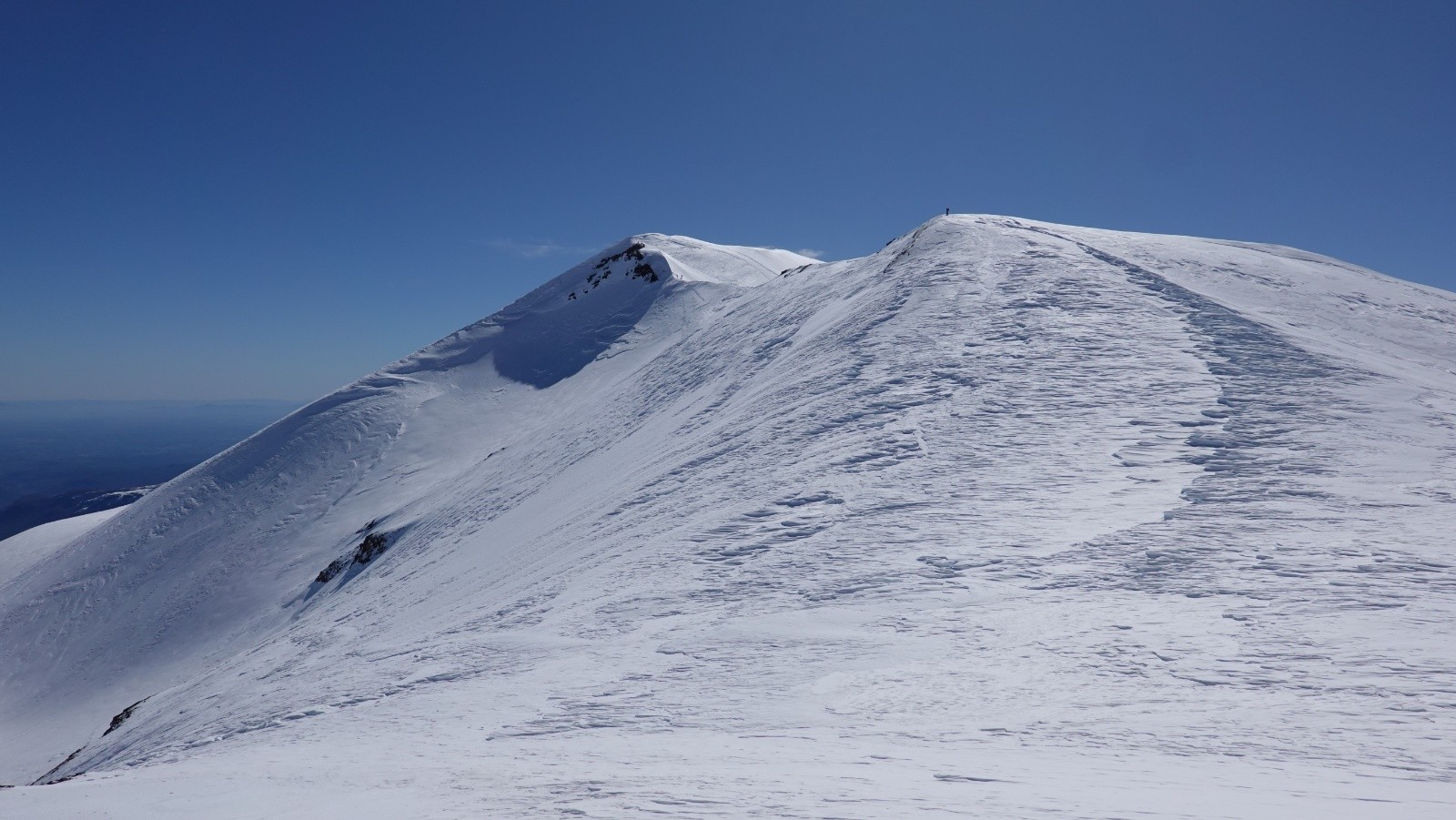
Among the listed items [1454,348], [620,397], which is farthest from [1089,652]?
[620,397]

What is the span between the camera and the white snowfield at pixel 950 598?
4.89m

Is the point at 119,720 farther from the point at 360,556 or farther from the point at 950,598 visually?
the point at 950,598

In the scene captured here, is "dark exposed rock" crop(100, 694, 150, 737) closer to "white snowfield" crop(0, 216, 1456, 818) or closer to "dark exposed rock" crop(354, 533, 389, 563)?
"white snowfield" crop(0, 216, 1456, 818)

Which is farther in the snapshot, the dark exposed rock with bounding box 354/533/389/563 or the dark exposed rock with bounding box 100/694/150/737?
the dark exposed rock with bounding box 354/533/389/563

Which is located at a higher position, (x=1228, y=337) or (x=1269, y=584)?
(x=1228, y=337)

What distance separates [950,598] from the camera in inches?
289

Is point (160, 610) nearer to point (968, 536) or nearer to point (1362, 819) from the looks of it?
point (968, 536)

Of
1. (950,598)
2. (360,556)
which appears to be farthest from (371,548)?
(950,598)

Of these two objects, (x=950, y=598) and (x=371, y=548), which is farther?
(x=371, y=548)

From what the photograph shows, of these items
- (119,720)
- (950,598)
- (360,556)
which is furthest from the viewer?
(360,556)

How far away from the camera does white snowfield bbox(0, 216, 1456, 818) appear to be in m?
4.89

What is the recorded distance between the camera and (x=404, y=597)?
55.4ft

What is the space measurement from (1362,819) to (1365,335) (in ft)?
48.9

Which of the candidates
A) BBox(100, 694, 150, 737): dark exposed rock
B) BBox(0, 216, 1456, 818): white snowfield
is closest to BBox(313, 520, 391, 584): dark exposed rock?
BBox(0, 216, 1456, 818): white snowfield
